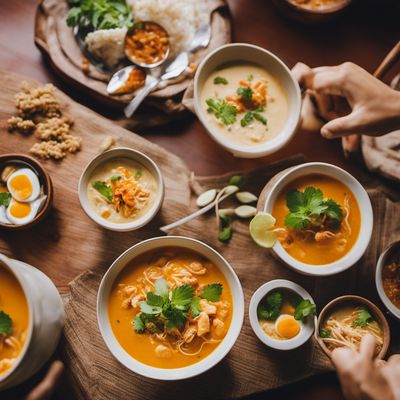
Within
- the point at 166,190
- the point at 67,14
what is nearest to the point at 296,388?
the point at 166,190

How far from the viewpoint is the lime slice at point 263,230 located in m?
2.39

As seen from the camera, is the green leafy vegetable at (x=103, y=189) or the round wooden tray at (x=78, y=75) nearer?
the green leafy vegetable at (x=103, y=189)

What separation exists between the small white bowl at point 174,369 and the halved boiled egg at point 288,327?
0.22 m

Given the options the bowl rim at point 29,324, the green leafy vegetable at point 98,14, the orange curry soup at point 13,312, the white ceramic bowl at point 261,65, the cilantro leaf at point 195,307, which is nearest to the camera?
the bowl rim at point 29,324

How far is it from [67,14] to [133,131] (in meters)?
0.74

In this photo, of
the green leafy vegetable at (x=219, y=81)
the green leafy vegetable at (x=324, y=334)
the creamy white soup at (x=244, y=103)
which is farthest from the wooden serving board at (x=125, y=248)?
the green leafy vegetable at (x=219, y=81)

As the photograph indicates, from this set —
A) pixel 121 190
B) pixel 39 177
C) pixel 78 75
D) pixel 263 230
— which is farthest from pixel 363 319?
pixel 78 75

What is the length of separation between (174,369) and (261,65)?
1682 millimetres

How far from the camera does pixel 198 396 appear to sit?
2.40 metres

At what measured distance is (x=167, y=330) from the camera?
7.57 feet

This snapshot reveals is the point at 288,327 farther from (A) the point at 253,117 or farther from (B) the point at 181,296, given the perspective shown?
(A) the point at 253,117

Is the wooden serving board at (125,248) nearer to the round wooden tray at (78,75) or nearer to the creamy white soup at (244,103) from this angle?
the round wooden tray at (78,75)

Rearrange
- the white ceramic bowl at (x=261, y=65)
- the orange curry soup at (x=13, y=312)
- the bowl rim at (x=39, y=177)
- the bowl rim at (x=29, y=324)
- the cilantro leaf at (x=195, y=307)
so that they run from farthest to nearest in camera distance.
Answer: the white ceramic bowl at (x=261, y=65), the bowl rim at (x=39, y=177), the cilantro leaf at (x=195, y=307), the orange curry soup at (x=13, y=312), the bowl rim at (x=29, y=324)

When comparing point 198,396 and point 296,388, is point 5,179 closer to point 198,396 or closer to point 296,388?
point 198,396
